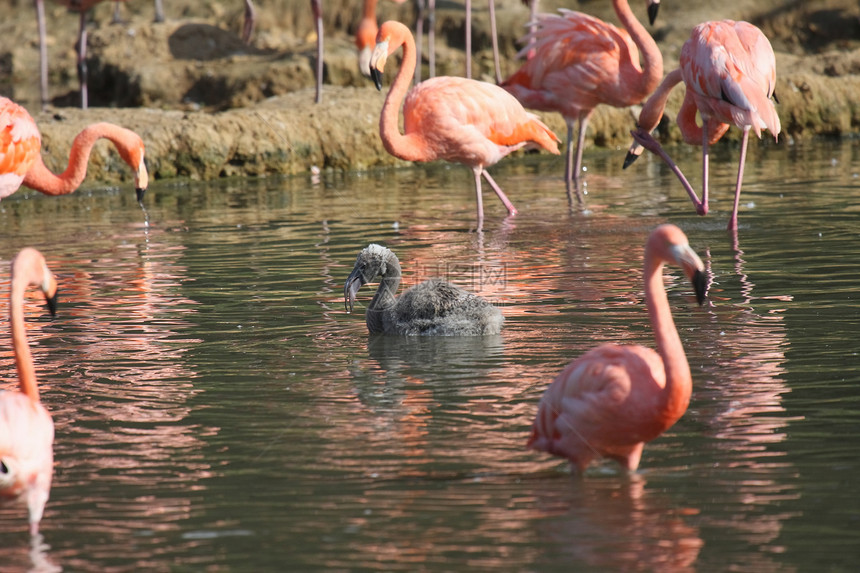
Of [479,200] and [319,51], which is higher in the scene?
[319,51]

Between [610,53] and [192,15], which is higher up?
[192,15]

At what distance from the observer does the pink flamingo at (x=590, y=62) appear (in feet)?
32.7

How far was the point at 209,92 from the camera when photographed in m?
15.2

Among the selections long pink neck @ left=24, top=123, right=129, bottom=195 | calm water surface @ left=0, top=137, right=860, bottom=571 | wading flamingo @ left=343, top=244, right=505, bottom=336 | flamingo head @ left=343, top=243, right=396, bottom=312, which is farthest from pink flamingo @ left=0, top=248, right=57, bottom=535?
long pink neck @ left=24, top=123, right=129, bottom=195

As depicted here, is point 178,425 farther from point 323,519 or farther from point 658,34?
point 658,34

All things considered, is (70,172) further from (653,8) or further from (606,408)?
(606,408)

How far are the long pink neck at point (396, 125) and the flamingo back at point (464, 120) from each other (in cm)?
6

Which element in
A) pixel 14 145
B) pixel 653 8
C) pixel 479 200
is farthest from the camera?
pixel 653 8

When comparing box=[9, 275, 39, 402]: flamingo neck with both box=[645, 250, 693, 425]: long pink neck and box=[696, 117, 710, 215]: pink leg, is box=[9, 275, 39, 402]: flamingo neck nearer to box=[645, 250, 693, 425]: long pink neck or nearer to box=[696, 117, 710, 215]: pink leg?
box=[645, 250, 693, 425]: long pink neck

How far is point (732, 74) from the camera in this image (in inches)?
304

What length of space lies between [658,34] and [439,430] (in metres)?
14.2

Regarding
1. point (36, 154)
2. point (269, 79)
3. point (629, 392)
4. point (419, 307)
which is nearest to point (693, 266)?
point (629, 392)

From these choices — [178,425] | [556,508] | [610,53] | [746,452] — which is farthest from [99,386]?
[610,53]

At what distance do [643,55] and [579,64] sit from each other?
52cm
